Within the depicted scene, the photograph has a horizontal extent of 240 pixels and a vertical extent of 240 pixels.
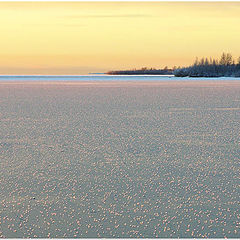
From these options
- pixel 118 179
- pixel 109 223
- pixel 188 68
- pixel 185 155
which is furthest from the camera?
pixel 188 68

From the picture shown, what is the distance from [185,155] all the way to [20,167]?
2.31 meters

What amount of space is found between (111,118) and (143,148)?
4629mm

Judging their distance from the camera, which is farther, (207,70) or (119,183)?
(207,70)

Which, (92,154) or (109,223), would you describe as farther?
(92,154)

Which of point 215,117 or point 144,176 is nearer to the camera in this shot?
point 144,176

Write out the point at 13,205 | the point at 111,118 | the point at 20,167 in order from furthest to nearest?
the point at 111,118 < the point at 20,167 < the point at 13,205

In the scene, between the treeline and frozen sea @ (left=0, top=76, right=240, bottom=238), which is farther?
the treeline

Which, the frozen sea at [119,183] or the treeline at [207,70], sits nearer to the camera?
the frozen sea at [119,183]

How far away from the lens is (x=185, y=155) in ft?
20.0

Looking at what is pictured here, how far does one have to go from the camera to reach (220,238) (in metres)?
3.08

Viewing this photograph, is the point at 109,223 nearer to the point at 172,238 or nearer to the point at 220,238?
the point at 172,238

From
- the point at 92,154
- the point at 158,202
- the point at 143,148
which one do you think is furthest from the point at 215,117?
the point at 158,202

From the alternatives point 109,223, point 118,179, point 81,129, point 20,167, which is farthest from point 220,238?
point 81,129

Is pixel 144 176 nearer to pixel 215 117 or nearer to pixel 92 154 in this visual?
pixel 92 154
